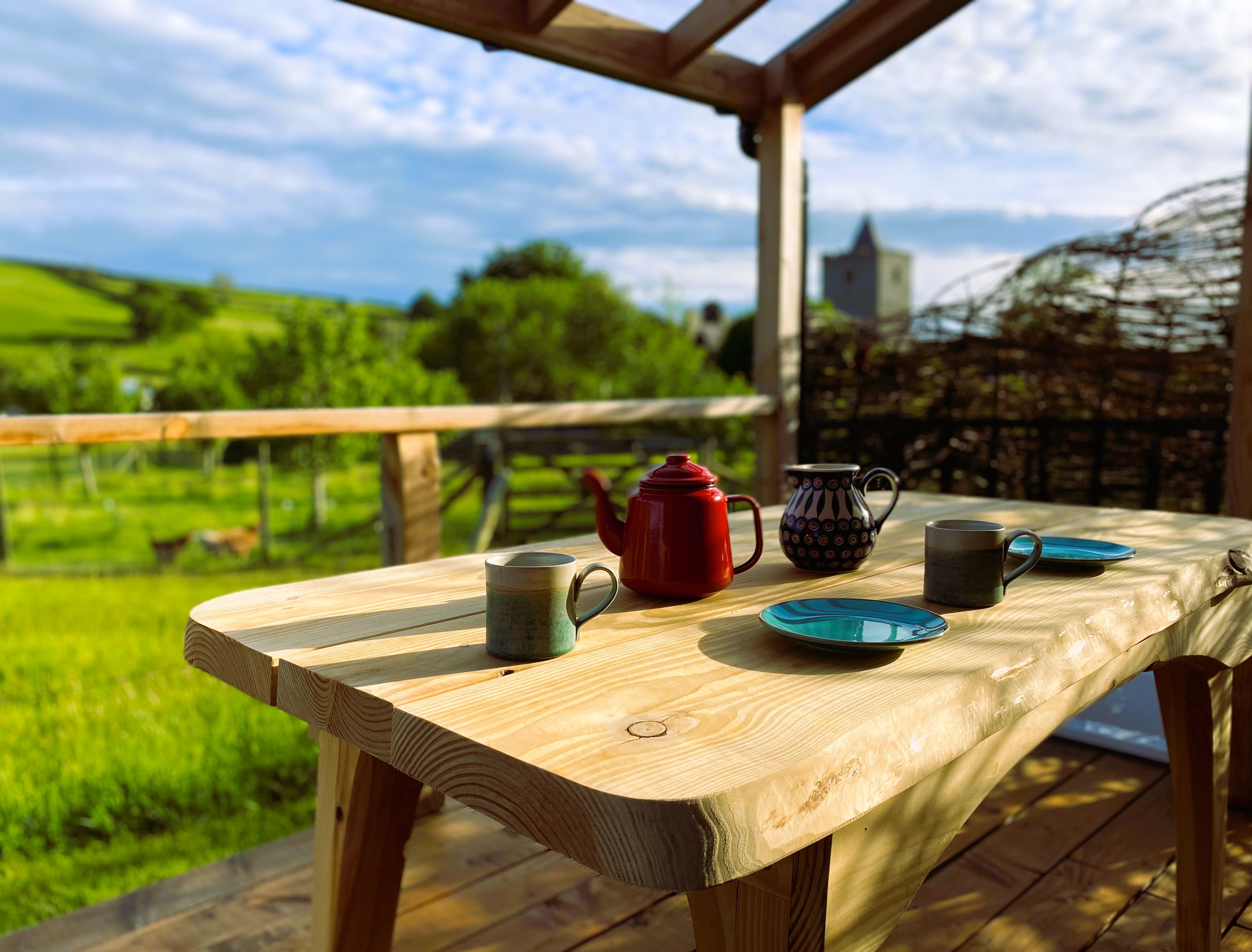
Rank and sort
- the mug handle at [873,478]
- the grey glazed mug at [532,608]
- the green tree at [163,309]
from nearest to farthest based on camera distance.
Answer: the grey glazed mug at [532,608], the mug handle at [873,478], the green tree at [163,309]

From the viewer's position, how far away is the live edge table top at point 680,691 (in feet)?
1.80

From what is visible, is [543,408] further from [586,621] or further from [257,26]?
[257,26]

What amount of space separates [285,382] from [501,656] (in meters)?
21.3

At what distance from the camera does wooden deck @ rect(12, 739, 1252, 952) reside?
5.08 ft

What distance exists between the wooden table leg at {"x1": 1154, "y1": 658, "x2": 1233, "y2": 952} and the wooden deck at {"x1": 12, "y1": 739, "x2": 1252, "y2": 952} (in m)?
0.17

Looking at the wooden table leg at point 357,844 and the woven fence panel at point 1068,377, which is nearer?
the wooden table leg at point 357,844

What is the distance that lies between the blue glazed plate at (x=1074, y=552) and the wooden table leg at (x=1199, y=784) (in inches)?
9.9

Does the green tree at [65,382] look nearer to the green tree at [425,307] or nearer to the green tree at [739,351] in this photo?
the green tree at [425,307]

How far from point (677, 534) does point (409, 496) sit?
1.16m

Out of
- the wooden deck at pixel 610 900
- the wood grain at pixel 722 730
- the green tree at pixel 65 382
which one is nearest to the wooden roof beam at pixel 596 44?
the wood grain at pixel 722 730

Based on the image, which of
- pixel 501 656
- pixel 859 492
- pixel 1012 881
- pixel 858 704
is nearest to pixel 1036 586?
pixel 859 492

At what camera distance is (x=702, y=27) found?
239 centimetres

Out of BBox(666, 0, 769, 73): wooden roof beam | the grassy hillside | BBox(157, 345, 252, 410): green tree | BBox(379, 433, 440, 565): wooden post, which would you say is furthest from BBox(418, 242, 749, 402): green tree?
BBox(379, 433, 440, 565): wooden post

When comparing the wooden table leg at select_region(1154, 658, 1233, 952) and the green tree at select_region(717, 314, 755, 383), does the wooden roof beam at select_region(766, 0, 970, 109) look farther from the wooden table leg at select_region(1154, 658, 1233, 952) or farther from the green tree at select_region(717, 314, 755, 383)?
the green tree at select_region(717, 314, 755, 383)
